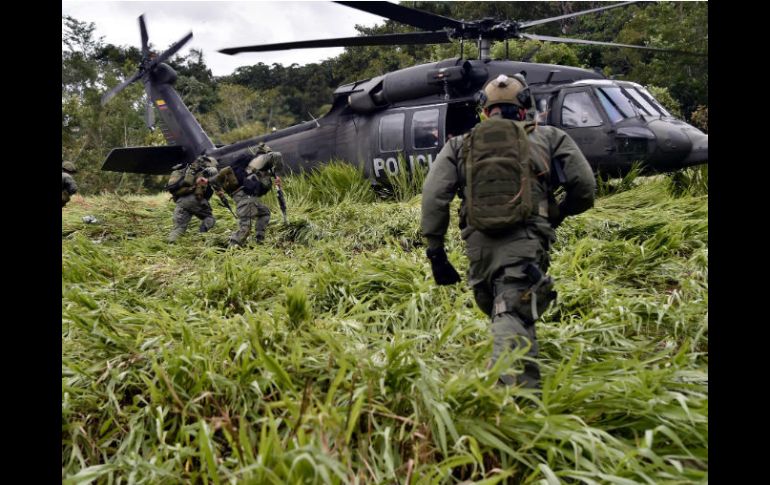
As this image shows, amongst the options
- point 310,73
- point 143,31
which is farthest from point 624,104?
point 310,73

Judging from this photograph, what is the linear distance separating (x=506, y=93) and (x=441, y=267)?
933 mm

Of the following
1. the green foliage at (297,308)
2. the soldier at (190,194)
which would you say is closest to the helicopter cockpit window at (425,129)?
the soldier at (190,194)

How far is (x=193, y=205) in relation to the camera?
746cm

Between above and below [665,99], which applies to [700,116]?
below

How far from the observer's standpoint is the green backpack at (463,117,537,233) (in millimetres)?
2605

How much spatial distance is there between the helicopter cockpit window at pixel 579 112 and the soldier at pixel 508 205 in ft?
14.8

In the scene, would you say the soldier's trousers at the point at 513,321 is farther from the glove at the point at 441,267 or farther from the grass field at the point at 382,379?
the glove at the point at 441,267

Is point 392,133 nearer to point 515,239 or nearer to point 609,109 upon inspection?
point 609,109

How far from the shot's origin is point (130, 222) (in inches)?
341

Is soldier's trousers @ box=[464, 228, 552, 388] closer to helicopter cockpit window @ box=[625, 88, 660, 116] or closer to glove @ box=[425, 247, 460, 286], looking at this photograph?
glove @ box=[425, 247, 460, 286]

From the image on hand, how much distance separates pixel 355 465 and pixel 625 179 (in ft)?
19.7

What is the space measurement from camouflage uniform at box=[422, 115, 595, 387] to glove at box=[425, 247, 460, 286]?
0.04 metres
